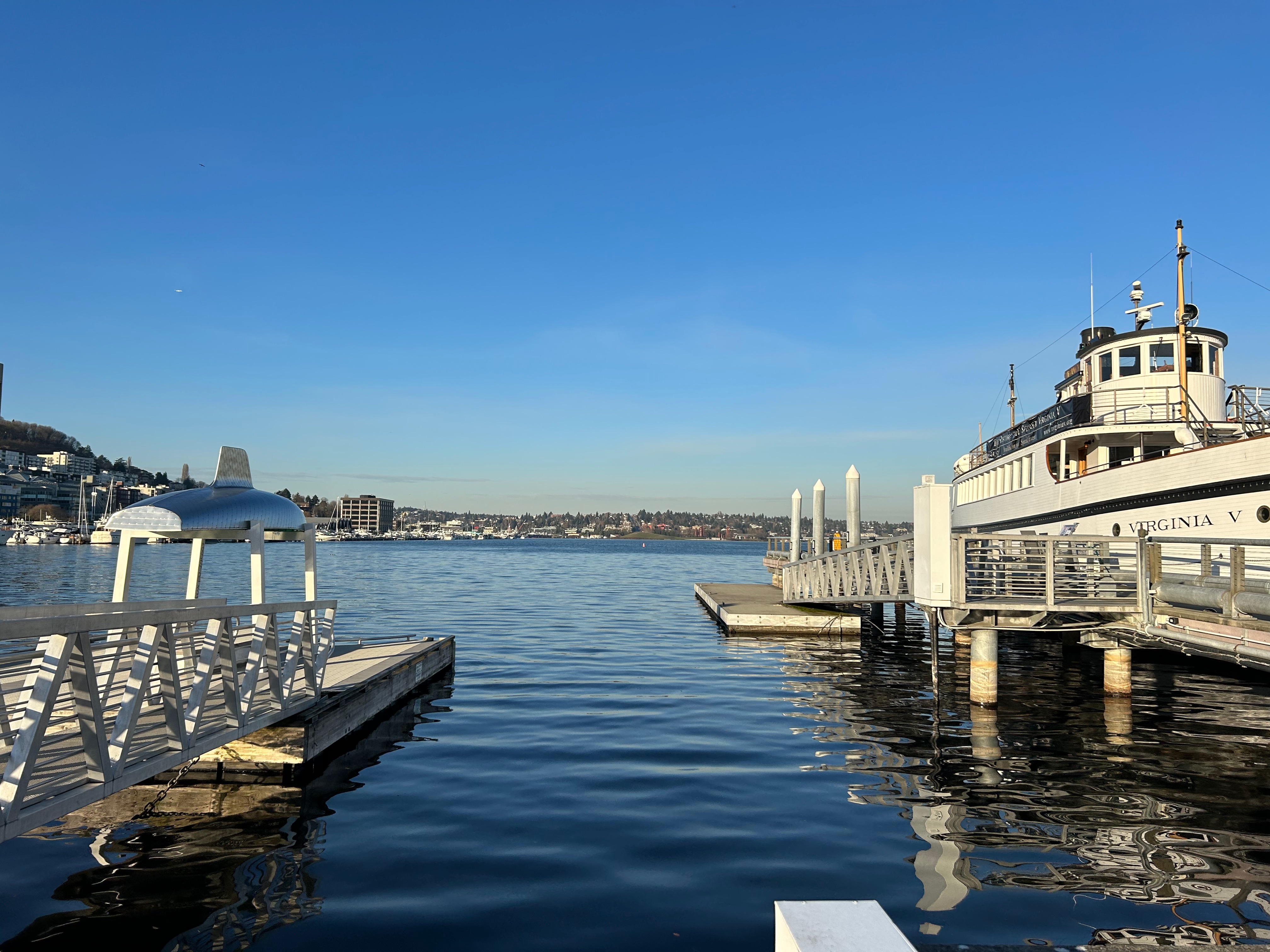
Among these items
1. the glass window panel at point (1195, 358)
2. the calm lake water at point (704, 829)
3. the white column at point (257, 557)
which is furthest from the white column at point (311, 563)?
the glass window panel at point (1195, 358)

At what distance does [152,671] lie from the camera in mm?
8766

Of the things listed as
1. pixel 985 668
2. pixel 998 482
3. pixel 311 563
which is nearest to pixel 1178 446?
pixel 998 482

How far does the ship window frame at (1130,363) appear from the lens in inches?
966

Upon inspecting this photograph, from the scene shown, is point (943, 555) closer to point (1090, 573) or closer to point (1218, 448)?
point (1090, 573)

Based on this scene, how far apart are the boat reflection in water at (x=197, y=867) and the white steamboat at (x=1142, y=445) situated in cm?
1697

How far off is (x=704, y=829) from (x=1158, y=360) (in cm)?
2280

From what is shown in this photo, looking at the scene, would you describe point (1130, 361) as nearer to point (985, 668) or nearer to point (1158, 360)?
point (1158, 360)

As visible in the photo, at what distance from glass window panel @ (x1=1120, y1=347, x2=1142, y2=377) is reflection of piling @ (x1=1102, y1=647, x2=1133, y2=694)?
12.5 m

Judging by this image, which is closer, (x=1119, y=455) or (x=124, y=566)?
(x=124, y=566)

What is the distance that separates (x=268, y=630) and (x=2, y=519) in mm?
215069

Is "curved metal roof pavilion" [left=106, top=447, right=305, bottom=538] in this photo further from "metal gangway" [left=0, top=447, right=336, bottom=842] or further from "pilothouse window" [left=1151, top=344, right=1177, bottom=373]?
"pilothouse window" [left=1151, top=344, right=1177, bottom=373]

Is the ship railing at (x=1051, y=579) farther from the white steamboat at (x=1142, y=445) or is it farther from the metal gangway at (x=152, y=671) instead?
the metal gangway at (x=152, y=671)

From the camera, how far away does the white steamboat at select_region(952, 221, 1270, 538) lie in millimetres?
16953

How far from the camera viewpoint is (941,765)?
11.2 meters
